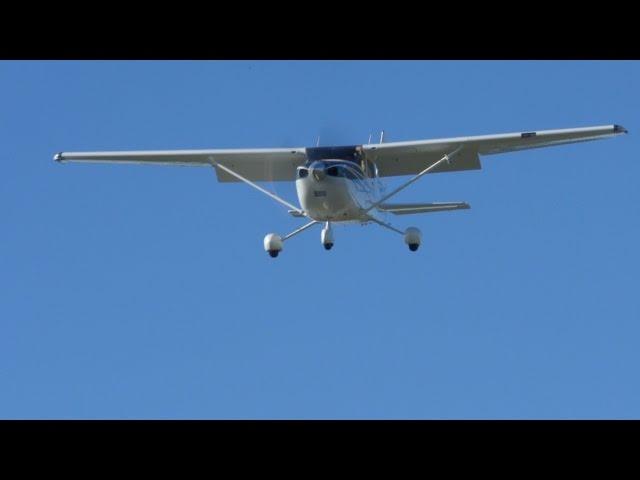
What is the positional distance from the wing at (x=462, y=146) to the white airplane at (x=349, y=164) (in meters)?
0.02

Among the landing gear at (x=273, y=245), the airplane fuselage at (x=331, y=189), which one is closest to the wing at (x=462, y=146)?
the airplane fuselage at (x=331, y=189)

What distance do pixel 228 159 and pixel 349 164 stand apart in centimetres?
342

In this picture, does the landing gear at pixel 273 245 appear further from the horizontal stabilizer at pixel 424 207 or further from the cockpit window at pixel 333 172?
the horizontal stabilizer at pixel 424 207

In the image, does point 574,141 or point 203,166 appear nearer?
point 574,141

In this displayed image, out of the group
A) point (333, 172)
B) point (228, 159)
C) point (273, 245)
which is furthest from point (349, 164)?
point (228, 159)

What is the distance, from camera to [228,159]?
29094mm

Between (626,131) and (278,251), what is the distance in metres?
6.74

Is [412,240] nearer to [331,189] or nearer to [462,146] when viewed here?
[462,146]

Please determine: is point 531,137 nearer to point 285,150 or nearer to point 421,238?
point 421,238

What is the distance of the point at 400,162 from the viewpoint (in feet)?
94.2

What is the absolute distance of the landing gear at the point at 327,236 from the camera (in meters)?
27.0

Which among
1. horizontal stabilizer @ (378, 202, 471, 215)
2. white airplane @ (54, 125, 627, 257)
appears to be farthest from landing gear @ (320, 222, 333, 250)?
horizontal stabilizer @ (378, 202, 471, 215)

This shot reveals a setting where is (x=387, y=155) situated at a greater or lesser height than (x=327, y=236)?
greater
